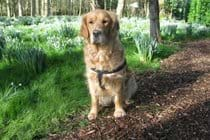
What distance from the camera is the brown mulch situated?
3914 mm

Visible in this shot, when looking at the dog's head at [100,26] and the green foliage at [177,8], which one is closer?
the dog's head at [100,26]

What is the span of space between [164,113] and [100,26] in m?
1.24

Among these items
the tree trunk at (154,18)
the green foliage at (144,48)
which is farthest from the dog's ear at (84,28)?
the tree trunk at (154,18)

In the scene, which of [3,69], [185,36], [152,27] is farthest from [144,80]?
[185,36]

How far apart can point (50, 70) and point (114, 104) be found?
5.58 ft

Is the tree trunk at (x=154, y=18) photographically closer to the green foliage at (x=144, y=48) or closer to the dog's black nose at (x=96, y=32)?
the green foliage at (x=144, y=48)

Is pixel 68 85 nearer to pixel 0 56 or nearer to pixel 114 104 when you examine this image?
pixel 114 104

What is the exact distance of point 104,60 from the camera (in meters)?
4.15

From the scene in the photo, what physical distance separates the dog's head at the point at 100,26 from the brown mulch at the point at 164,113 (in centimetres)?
87

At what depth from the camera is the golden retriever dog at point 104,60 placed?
396 cm

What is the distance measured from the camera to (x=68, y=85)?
5367 millimetres

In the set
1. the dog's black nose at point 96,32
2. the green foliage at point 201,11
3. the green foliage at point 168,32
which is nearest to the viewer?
the dog's black nose at point 96,32

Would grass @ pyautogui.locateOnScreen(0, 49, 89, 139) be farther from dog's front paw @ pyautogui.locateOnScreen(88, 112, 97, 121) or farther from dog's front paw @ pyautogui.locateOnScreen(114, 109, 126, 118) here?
dog's front paw @ pyautogui.locateOnScreen(114, 109, 126, 118)

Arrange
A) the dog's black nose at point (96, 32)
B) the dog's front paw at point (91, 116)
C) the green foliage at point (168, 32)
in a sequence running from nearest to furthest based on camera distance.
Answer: the dog's black nose at point (96, 32) → the dog's front paw at point (91, 116) → the green foliage at point (168, 32)
